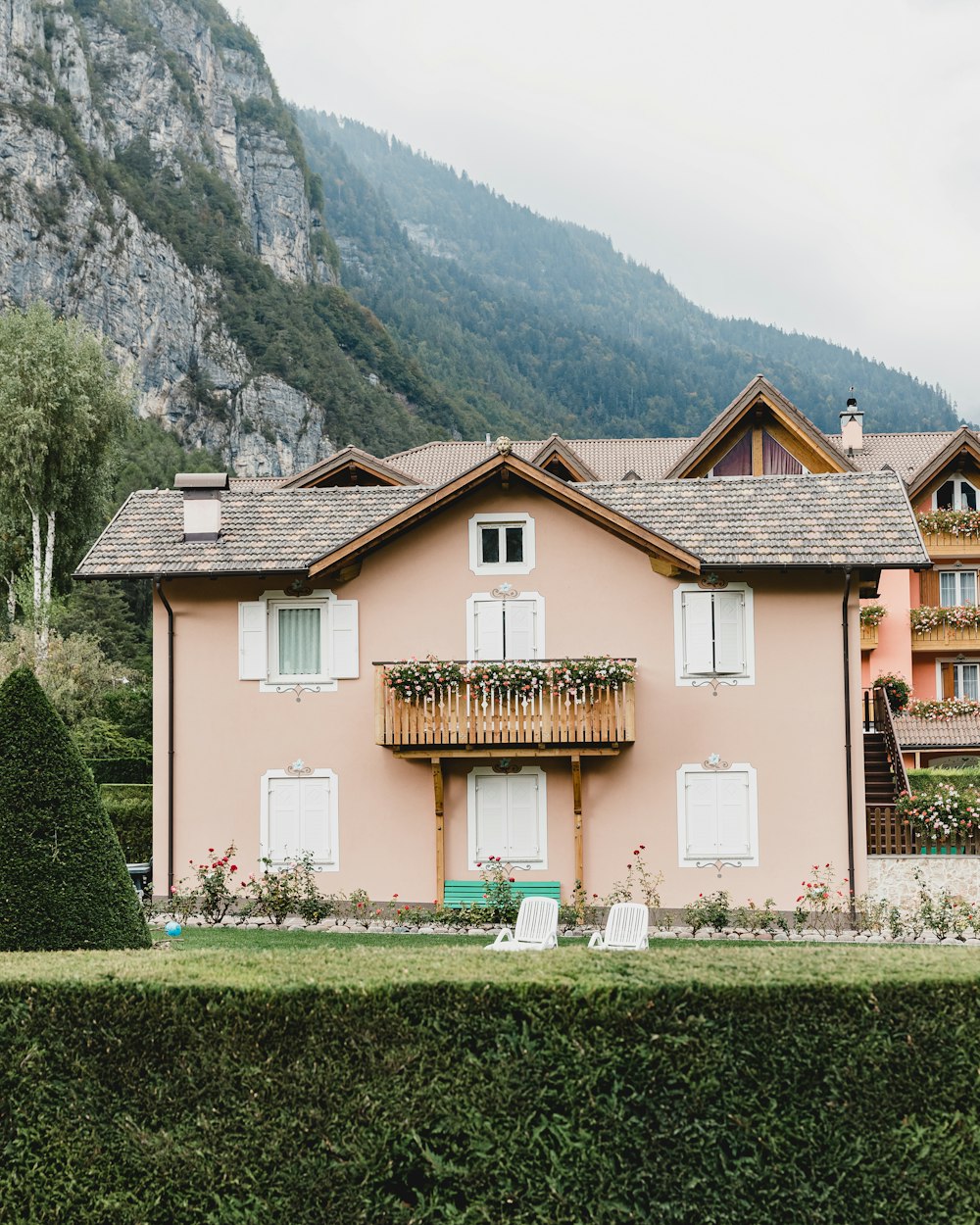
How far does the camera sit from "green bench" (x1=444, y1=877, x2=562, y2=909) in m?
22.2

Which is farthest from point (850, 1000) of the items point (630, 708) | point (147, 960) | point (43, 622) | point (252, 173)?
point (252, 173)

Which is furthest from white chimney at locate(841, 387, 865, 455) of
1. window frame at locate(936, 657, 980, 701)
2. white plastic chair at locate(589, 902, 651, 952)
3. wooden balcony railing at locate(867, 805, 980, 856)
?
white plastic chair at locate(589, 902, 651, 952)

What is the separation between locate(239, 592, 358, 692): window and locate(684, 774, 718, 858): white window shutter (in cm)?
634

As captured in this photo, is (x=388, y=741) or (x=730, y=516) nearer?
(x=388, y=741)

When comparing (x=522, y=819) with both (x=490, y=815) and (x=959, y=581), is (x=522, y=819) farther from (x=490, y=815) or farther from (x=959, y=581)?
(x=959, y=581)

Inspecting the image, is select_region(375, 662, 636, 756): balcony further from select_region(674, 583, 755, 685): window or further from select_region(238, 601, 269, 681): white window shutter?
select_region(238, 601, 269, 681): white window shutter

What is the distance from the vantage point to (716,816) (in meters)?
22.3

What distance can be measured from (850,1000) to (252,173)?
166726 mm

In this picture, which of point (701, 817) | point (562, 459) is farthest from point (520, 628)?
point (562, 459)

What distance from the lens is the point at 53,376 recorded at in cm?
4388

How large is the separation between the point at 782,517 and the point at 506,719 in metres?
6.26

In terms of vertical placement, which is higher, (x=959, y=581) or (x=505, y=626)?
(x=959, y=581)

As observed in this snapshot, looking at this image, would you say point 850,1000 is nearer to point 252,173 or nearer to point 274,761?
point 274,761

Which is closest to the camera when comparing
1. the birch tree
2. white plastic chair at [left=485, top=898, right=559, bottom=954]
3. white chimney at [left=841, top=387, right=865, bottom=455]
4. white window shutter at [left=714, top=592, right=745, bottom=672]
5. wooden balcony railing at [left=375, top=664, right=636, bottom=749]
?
white plastic chair at [left=485, top=898, right=559, bottom=954]
